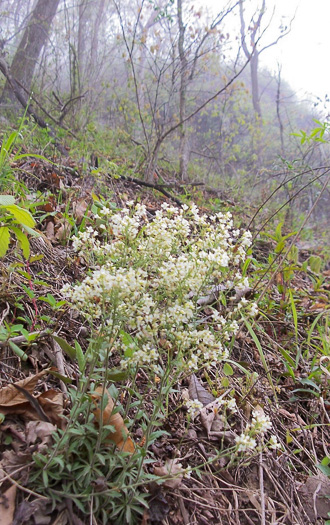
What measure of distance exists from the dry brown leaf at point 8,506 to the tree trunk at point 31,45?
18.9ft

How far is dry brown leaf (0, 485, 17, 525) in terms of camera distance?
1146 mm

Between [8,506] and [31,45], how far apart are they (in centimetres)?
742

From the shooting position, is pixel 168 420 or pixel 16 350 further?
pixel 168 420

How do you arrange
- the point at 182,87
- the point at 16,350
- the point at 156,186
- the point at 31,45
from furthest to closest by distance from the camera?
the point at 31,45 → the point at 182,87 → the point at 156,186 → the point at 16,350

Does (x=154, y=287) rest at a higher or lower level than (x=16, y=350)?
higher

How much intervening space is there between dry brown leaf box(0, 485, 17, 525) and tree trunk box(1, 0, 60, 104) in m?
5.76

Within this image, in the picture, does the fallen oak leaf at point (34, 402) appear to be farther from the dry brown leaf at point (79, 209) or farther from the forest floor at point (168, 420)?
the dry brown leaf at point (79, 209)

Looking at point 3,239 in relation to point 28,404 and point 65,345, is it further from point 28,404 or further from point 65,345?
point 28,404

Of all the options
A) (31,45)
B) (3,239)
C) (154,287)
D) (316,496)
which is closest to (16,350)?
(3,239)

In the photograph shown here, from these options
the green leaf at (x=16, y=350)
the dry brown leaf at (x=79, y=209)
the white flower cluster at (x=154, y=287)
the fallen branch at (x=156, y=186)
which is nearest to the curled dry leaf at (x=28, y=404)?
the green leaf at (x=16, y=350)

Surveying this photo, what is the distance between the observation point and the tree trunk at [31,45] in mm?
6191

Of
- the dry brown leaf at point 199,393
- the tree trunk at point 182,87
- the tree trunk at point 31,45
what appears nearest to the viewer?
the dry brown leaf at point 199,393

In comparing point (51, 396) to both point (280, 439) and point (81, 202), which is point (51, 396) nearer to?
point (280, 439)

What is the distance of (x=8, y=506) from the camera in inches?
46.4
